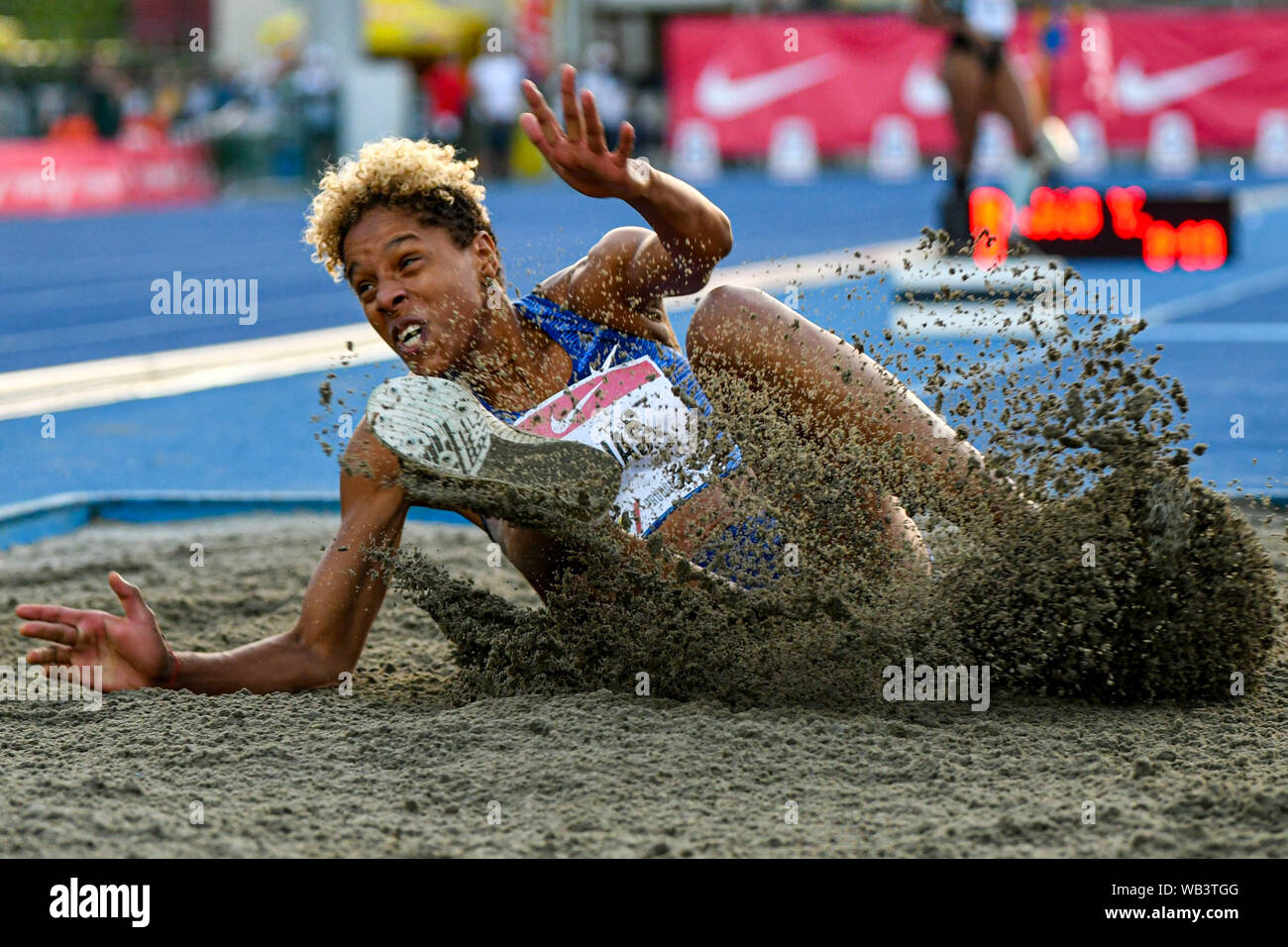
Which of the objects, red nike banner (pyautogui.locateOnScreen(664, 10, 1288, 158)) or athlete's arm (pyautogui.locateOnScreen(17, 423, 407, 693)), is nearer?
athlete's arm (pyautogui.locateOnScreen(17, 423, 407, 693))

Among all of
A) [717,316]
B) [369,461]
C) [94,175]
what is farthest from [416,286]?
[94,175]

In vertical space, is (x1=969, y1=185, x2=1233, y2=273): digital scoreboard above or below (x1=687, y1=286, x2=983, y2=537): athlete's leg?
above

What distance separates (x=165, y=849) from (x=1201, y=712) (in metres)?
1.87

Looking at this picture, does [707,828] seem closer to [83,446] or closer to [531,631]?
[531,631]

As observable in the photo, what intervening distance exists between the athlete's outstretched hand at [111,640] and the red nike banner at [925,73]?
67.4 feet

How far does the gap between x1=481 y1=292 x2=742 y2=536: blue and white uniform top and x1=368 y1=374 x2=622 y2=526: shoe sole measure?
0.44ft

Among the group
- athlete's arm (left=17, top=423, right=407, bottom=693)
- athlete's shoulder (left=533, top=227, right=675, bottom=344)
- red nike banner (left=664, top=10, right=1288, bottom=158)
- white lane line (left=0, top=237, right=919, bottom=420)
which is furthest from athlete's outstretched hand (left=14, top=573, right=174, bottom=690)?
red nike banner (left=664, top=10, right=1288, bottom=158)

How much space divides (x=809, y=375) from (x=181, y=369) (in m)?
5.80

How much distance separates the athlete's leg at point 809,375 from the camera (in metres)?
3.16

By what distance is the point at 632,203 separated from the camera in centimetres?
302

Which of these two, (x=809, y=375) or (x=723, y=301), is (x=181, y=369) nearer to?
(x=723, y=301)

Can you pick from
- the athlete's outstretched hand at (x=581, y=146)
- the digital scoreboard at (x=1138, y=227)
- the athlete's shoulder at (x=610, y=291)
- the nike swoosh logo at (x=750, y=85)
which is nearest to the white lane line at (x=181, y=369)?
the digital scoreboard at (x=1138, y=227)

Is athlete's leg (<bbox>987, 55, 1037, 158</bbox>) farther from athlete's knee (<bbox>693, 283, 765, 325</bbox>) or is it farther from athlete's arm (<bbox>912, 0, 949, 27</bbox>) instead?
athlete's knee (<bbox>693, 283, 765, 325</bbox>)

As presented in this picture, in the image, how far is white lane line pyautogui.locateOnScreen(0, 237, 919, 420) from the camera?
754cm
